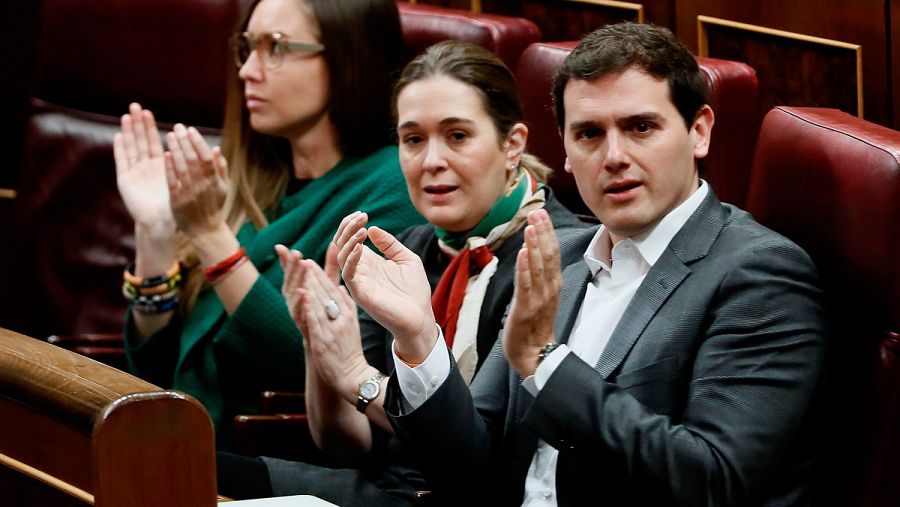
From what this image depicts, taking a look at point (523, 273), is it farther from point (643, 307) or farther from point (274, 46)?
point (274, 46)

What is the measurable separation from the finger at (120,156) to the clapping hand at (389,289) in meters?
0.97

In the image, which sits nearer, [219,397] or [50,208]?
[219,397]

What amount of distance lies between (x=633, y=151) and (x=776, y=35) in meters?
0.78

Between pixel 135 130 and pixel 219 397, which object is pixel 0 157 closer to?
pixel 135 130

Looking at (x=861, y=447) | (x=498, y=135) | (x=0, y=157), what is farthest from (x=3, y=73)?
(x=861, y=447)

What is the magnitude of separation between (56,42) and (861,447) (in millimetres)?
2120

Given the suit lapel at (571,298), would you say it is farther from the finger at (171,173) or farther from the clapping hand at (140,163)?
the clapping hand at (140,163)

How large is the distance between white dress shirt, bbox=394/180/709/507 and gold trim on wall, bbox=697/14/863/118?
59 cm

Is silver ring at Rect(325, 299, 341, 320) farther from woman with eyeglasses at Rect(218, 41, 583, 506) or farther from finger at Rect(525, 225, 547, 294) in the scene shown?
finger at Rect(525, 225, 547, 294)

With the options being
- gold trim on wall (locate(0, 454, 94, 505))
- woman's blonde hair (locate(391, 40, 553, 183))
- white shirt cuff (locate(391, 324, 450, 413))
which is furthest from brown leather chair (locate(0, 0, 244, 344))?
gold trim on wall (locate(0, 454, 94, 505))

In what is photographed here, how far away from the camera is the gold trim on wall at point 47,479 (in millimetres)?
971

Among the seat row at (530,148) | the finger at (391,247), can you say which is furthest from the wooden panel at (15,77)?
the finger at (391,247)

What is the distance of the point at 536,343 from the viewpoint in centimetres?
153

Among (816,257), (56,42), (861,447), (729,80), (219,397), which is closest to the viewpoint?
(861,447)
